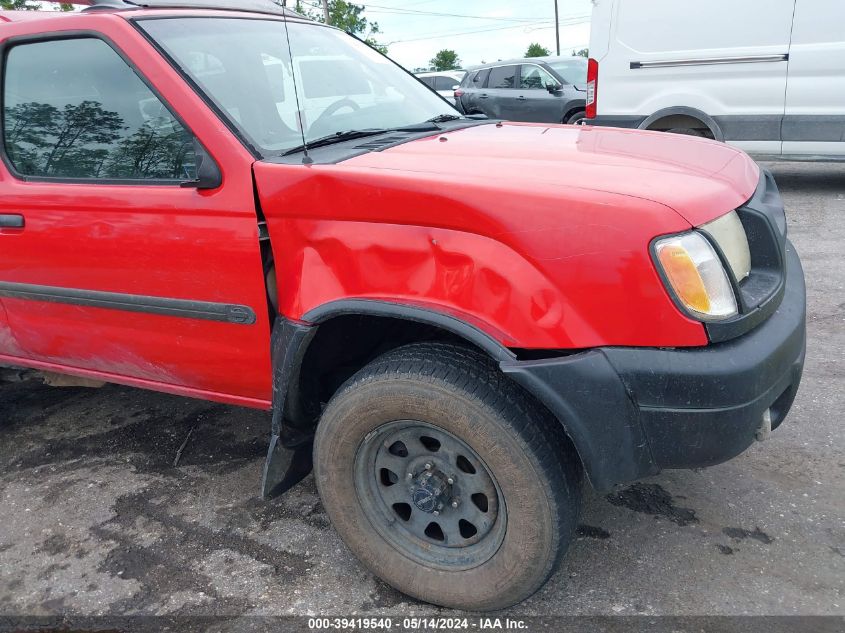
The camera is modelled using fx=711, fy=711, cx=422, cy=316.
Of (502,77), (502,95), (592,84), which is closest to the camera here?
(592,84)

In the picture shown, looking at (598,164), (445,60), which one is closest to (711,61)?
(598,164)

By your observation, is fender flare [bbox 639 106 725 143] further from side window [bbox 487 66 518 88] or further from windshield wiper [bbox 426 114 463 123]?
windshield wiper [bbox 426 114 463 123]

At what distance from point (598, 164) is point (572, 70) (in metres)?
9.96

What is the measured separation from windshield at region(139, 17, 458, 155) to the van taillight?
4.95 metres

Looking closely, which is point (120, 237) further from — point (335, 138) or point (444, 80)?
point (444, 80)

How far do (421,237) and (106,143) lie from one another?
139 centimetres

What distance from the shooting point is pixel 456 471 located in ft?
7.00

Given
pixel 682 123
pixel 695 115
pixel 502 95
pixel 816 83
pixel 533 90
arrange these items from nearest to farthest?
1. pixel 816 83
2. pixel 695 115
3. pixel 682 123
4. pixel 533 90
5. pixel 502 95

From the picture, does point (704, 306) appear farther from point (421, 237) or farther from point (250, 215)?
point (250, 215)

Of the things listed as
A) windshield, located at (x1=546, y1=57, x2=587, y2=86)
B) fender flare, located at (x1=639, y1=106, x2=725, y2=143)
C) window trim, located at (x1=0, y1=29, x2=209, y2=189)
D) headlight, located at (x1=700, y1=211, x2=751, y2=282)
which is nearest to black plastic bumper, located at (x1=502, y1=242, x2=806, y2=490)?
headlight, located at (x1=700, y1=211, x2=751, y2=282)

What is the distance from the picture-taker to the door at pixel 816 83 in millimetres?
6695

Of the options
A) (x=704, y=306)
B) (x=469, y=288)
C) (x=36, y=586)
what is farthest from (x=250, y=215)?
(x=36, y=586)

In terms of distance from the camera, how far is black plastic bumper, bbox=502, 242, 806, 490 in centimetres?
180

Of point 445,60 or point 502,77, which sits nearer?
point 502,77
